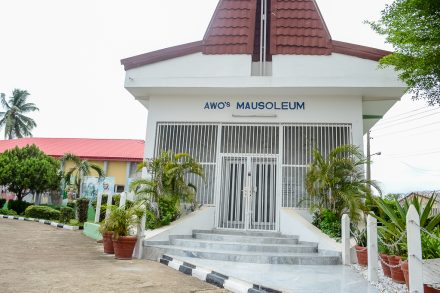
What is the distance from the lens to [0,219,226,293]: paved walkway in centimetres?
430

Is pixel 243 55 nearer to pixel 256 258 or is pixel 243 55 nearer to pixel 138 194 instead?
pixel 138 194

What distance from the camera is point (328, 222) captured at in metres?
7.70

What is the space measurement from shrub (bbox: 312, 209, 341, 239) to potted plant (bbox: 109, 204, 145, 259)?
12.7 feet

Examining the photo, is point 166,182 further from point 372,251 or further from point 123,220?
point 372,251

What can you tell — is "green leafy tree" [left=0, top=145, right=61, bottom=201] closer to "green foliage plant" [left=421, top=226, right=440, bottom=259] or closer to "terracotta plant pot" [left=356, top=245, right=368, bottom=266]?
"terracotta plant pot" [left=356, top=245, right=368, bottom=266]

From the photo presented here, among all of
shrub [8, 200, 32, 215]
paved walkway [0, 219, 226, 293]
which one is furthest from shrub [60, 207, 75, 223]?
paved walkway [0, 219, 226, 293]

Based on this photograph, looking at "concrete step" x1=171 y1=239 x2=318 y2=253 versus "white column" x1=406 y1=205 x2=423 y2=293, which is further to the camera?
"concrete step" x1=171 y1=239 x2=318 y2=253

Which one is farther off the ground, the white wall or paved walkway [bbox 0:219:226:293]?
the white wall

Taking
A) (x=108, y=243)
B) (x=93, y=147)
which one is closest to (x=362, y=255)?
(x=108, y=243)

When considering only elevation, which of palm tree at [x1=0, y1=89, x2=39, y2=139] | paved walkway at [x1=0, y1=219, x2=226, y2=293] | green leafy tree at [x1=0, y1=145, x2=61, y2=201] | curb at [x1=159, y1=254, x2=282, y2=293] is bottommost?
paved walkway at [x1=0, y1=219, x2=226, y2=293]

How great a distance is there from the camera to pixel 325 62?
9.63m

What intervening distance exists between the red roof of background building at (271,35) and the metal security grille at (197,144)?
2.07 meters

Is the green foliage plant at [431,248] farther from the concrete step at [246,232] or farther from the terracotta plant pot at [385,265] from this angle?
the concrete step at [246,232]

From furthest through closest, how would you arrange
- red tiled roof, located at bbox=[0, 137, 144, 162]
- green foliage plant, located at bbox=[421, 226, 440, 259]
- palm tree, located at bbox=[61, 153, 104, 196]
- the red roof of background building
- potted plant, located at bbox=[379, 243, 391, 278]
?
1. red tiled roof, located at bbox=[0, 137, 144, 162]
2. palm tree, located at bbox=[61, 153, 104, 196]
3. the red roof of background building
4. potted plant, located at bbox=[379, 243, 391, 278]
5. green foliage plant, located at bbox=[421, 226, 440, 259]
